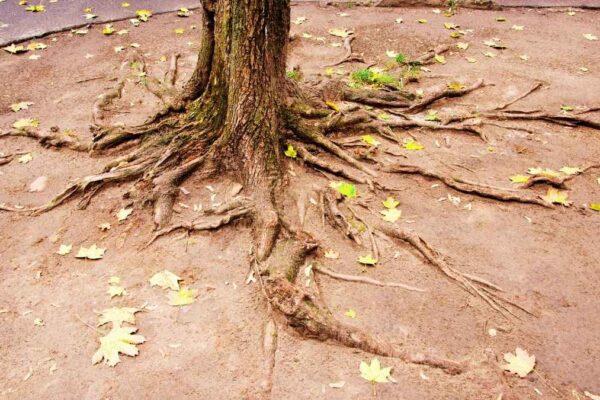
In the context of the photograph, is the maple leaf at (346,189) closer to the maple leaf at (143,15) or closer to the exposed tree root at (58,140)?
the exposed tree root at (58,140)

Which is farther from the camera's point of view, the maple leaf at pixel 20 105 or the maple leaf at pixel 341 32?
the maple leaf at pixel 341 32

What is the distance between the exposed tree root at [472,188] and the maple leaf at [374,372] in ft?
6.67

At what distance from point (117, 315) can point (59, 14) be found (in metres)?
6.81

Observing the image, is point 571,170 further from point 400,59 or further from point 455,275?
point 400,59

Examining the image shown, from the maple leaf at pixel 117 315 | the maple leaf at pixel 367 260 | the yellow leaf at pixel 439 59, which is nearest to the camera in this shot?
the maple leaf at pixel 117 315

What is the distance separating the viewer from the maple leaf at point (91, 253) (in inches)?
137

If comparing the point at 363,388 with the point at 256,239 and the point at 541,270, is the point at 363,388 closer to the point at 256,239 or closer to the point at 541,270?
the point at 256,239

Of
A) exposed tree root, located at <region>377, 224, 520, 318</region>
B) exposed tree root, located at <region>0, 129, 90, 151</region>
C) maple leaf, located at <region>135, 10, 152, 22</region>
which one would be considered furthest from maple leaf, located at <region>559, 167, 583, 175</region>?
maple leaf, located at <region>135, 10, 152, 22</region>

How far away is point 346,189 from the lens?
406 centimetres

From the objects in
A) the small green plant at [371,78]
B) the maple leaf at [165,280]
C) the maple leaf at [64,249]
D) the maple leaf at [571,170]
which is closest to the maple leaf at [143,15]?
the small green plant at [371,78]

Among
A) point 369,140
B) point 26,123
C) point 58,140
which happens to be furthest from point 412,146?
point 26,123

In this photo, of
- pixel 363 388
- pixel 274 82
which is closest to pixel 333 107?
pixel 274 82

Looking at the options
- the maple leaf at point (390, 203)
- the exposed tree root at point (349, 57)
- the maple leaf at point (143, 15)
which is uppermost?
the maple leaf at point (143, 15)

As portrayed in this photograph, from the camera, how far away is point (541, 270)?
11.2ft
